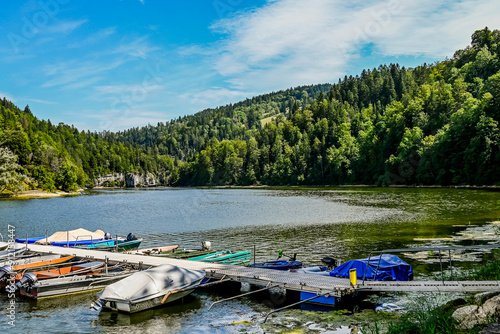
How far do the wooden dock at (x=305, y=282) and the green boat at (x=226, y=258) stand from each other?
198 centimetres

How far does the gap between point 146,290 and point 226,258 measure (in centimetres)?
950

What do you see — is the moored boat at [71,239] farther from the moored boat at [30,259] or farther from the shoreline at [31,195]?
the shoreline at [31,195]

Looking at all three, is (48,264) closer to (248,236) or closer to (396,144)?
(248,236)

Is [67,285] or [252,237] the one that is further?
[252,237]

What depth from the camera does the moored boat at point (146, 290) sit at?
1797cm

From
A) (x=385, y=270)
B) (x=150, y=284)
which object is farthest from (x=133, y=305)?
(x=385, y=270)

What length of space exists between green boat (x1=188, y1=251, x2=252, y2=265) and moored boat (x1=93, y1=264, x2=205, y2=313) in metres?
6.52

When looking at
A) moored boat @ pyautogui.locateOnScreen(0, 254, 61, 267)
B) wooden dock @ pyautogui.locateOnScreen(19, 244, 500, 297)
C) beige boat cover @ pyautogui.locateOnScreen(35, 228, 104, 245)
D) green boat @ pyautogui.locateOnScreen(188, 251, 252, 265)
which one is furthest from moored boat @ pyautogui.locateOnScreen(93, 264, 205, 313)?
beige boat cover @ pyautogui.locateOnScreen(35, 228, 104, 245)

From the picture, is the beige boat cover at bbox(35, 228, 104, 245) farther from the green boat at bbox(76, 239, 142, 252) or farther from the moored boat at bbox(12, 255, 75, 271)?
the moored boat at bbox(12, 255, 75, 271)

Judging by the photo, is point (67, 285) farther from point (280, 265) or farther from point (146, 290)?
point (280, 265)

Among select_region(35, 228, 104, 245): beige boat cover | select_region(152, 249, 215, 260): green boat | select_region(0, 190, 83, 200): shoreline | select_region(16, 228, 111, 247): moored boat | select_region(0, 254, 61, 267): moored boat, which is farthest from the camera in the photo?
select_region(0, 190, 83, 200): shoreline

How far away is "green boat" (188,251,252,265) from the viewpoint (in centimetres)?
2691

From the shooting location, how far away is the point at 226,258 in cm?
2742

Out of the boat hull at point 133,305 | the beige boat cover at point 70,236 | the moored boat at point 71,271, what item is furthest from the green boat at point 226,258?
the beige boat cover at point 70,236
